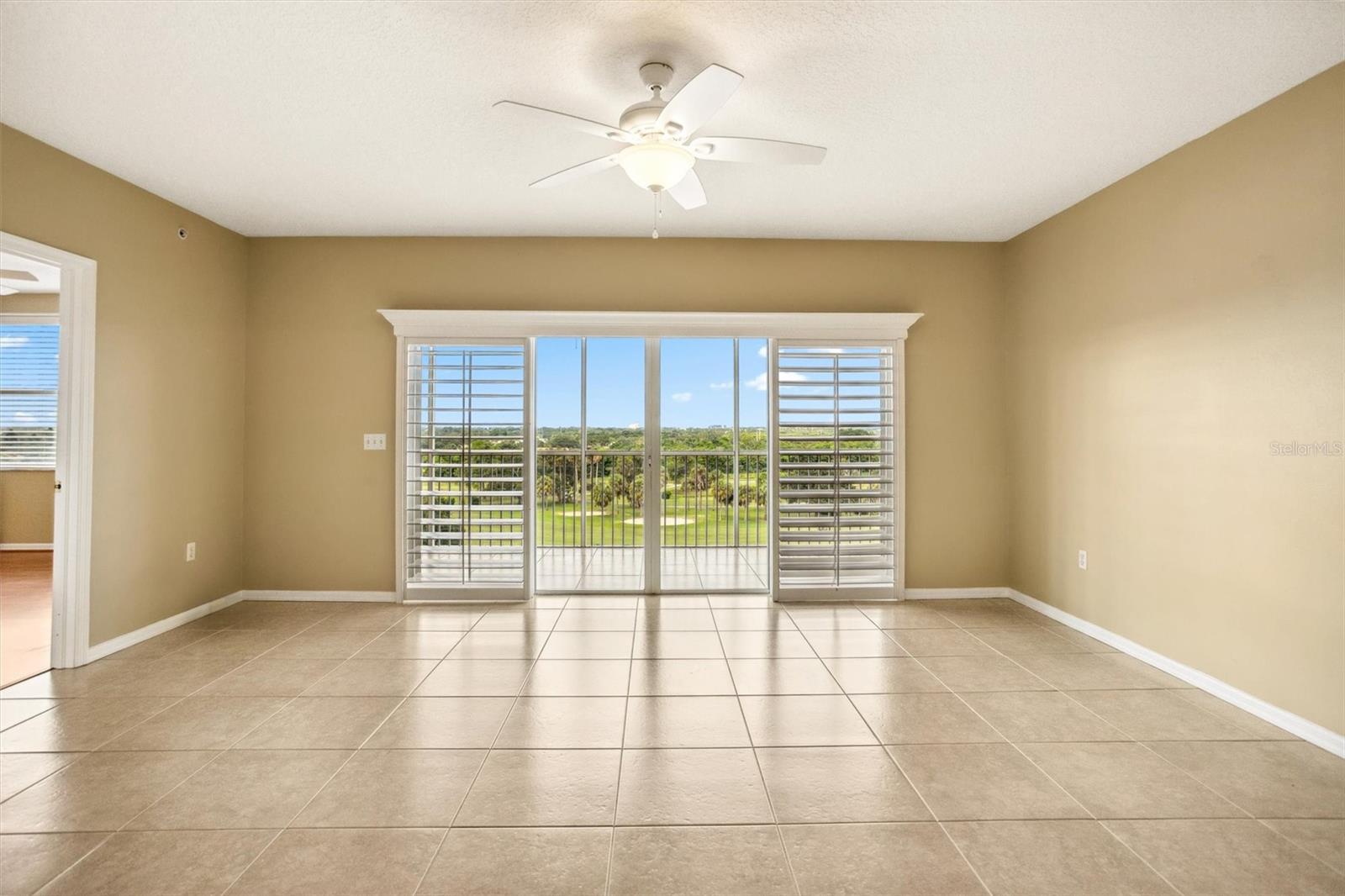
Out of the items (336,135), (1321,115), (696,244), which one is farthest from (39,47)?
(1321,115)

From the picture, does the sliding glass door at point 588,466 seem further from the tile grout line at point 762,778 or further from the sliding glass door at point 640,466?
the tile grout line at point 762,778

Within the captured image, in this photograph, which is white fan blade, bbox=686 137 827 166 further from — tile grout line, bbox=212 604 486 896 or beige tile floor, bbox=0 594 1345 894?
tile grout line, bbox=212 604 486 896

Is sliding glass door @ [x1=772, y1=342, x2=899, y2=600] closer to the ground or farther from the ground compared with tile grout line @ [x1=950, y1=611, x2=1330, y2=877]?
farther from the ground

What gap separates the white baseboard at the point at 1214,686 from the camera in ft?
7.80

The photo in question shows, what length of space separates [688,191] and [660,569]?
111 inches

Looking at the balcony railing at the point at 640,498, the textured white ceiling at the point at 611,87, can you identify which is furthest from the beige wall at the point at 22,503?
the balcony railing at the point at 640,498

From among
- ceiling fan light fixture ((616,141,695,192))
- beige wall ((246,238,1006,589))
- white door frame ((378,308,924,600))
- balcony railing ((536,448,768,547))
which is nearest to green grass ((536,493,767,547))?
balcony railing ((536,448,768,547))

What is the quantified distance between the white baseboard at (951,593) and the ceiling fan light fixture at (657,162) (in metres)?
3.45

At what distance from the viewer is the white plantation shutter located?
14.4ft

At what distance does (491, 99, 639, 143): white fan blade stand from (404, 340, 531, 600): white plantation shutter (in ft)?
7.44

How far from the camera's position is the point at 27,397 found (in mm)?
6004

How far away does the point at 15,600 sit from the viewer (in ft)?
13.9

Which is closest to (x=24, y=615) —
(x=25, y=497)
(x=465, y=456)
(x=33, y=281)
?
(x=465, y=456)

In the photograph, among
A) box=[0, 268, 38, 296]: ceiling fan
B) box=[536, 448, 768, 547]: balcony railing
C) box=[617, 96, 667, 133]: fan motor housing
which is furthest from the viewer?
box=[536, 448, 768, 547]: balcony railing
